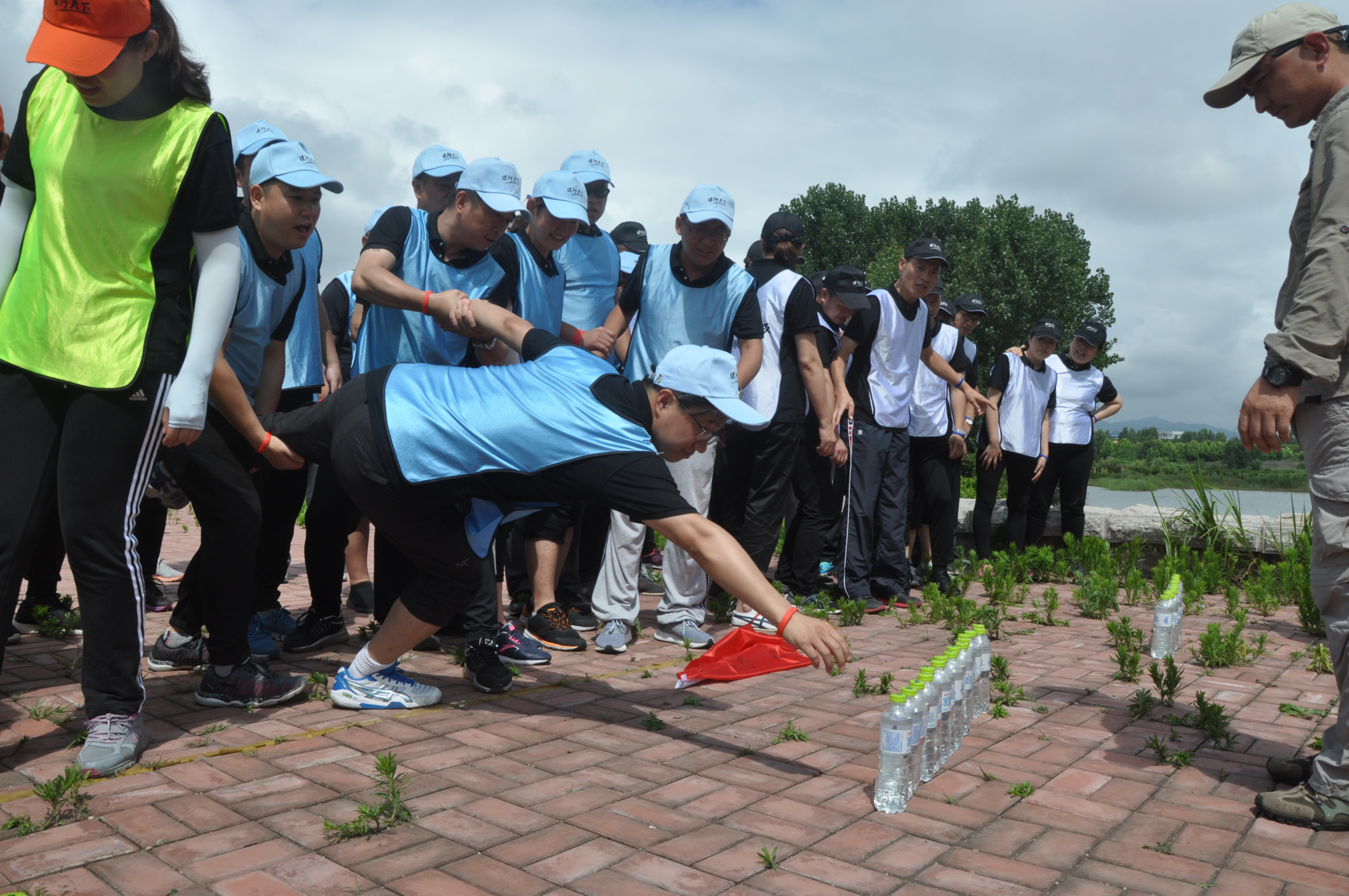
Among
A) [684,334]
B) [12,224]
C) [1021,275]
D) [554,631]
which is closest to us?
[12,224]

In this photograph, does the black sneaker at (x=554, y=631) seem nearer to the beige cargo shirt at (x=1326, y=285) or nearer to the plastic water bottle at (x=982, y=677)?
the plastic water bottle at (x=982, y=677)

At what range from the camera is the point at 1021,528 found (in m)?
8.20

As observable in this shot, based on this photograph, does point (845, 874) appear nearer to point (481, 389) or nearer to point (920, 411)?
point (481, 389)

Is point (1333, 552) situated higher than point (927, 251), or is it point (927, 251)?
point (927, 251)

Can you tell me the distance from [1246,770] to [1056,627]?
2.70m

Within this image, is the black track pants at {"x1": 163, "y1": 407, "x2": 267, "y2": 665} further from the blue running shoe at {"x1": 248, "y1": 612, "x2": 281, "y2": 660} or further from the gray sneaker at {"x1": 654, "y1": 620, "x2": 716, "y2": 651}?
the gray sneaker at {"x1": 654, "y1": 620, "x2": 716, "y2": 651}

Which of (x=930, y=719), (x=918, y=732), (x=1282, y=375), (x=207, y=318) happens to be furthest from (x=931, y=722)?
(x=207, y=318)

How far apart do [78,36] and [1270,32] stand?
3508mm

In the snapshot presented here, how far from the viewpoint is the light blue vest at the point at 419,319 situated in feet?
15.1

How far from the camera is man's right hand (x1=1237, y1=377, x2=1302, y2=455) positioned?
297 centimetres

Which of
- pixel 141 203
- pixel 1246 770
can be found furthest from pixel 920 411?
pixel 141 203

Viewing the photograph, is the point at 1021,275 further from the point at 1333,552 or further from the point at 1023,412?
the point at 1333,552

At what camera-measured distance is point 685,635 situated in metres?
5.40

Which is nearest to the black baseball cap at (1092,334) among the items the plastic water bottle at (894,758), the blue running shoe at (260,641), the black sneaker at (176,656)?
the plastic water bottle at (894,758)
